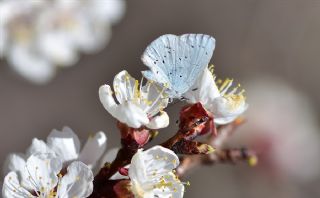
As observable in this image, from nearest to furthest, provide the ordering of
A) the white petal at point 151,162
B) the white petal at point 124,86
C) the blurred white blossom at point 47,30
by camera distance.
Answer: the white petal at point 151,162
the white petal at point 124,86
the blurred white blossom at point 47,30

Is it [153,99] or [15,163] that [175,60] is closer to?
[153,99]

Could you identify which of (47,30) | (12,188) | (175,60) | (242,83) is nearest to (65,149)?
(12,188)

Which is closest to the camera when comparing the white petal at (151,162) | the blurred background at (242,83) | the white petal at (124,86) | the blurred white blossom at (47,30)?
the white petal at (151,162)

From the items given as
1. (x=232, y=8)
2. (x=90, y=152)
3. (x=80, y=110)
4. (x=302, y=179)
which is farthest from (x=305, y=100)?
(x=90, y=152)

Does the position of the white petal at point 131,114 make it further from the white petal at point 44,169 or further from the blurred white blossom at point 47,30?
the blurred white blossom at point 47,30

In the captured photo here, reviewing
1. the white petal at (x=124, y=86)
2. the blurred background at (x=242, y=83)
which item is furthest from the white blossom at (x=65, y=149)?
the blurred background at (x=242, y=83)

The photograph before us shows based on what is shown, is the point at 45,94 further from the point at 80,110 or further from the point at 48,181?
the point at 48,181

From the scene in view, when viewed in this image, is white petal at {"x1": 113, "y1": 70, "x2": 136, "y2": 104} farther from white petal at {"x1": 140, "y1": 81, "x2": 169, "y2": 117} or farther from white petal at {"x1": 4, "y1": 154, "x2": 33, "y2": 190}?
white petal at {"x1": 4, "y1": 154, "x2": 33, "y2": 190}
